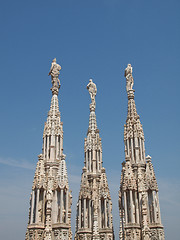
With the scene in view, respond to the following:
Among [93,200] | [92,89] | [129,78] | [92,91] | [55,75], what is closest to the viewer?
[93,200]

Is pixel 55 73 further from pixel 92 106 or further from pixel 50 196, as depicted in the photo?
pixel 50 196

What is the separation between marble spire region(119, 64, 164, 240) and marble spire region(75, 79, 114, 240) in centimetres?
197

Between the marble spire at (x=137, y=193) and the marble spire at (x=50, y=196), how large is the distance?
5.20 metres

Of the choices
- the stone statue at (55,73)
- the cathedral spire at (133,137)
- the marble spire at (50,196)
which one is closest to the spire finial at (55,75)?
the stone statue at (55,73)

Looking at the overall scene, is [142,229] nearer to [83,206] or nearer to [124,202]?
[124,202]

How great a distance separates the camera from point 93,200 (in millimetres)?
29625

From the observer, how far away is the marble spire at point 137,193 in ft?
82.0

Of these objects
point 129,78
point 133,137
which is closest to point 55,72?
point 129,78

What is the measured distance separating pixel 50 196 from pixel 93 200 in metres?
6.75

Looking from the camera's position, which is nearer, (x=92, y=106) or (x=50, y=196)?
(x=50, y=196)

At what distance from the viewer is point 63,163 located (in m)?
25.6

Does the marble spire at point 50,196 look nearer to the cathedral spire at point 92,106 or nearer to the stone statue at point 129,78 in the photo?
the cathedral spire at point 92,106

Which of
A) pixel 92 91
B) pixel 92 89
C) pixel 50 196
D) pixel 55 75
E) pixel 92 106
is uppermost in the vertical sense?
pixel 92 89

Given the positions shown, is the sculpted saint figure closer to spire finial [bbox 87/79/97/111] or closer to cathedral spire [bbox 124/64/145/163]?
spire finial [bbox 87/79/97/111]
